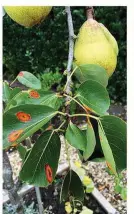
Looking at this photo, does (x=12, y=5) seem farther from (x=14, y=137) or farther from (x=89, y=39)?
(x=14, y=137)

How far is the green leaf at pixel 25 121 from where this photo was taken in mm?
429

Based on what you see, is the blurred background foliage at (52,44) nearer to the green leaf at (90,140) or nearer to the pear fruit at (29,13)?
the pear fruit at (29,13)

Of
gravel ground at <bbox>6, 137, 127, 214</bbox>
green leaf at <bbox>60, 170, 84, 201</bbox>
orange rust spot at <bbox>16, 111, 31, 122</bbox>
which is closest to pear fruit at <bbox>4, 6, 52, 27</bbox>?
orange rust spot at <bbox>16, 111, 31, 122</bbox>

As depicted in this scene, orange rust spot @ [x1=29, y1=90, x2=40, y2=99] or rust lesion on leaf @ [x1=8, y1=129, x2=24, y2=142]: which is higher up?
orange rust spot @ [x1=29, y1=90, x2=40, y2=99]

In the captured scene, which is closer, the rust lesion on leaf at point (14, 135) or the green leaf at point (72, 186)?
the rust lesion on leaf at point (14, 135)

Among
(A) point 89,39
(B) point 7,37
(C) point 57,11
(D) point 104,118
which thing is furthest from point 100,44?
(B) point 7,37

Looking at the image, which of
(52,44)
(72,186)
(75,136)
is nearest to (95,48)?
(75,136)

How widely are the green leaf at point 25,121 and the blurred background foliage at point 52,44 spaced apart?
188 cm

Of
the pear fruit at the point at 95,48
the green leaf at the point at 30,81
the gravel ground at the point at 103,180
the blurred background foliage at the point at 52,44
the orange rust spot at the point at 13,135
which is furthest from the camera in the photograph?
the blurred background foliage at the point at 52,44

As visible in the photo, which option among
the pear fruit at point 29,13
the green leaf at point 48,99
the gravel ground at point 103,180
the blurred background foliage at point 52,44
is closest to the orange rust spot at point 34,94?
the green leaf at point 48,99

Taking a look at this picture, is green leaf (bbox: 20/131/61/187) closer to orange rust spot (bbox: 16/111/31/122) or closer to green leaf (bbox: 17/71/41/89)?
orange rust spot (bbox: 16/111/31/122)

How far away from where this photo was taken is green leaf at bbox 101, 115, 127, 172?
0.44 meters

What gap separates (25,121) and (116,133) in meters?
0.11

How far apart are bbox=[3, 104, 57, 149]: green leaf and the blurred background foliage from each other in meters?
1.88
